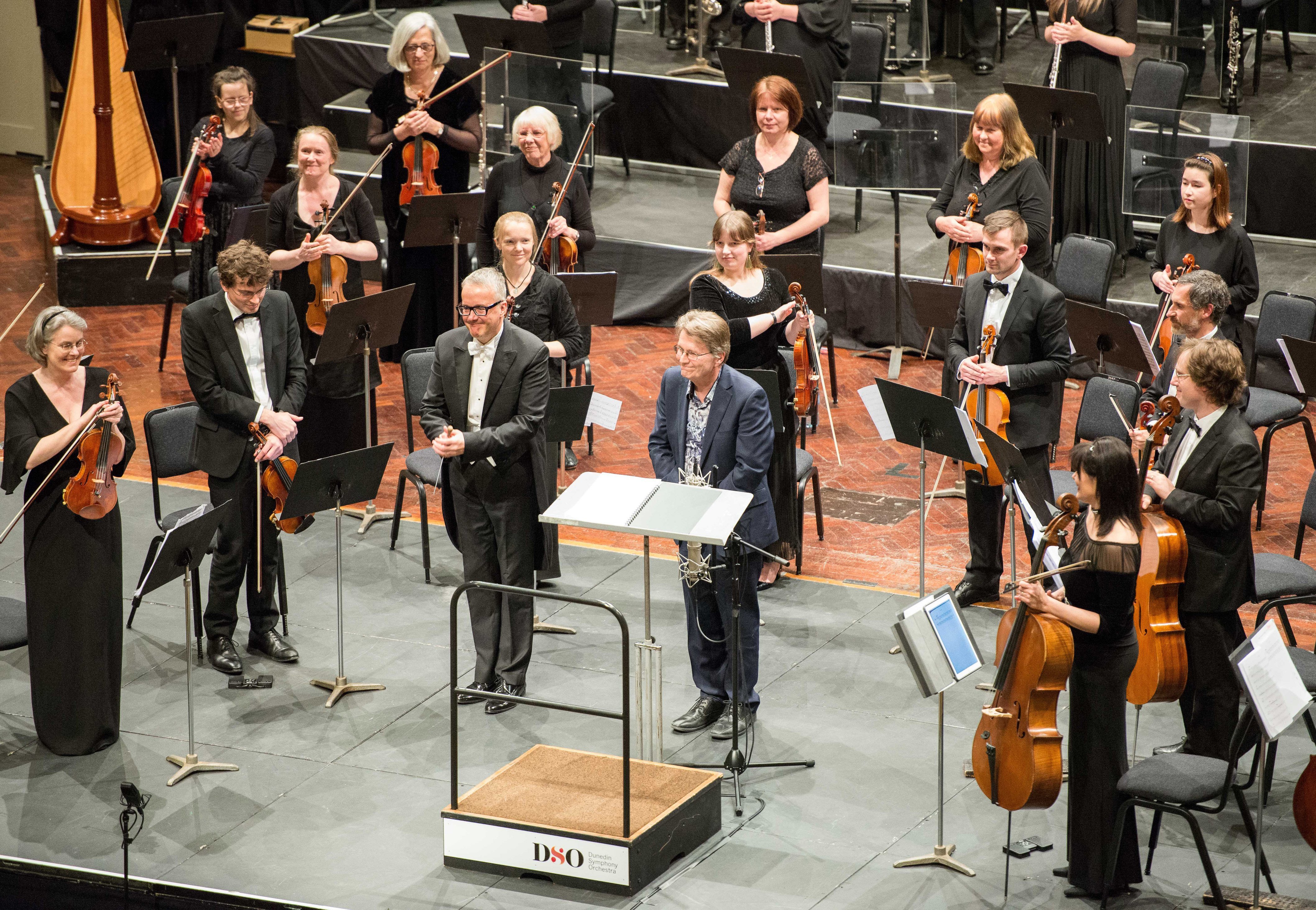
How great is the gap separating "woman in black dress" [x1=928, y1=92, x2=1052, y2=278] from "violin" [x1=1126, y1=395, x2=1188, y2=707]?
2.12m

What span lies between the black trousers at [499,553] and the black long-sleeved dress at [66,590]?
46.7 inches

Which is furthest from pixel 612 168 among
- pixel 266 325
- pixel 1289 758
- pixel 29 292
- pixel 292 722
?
pixel 1289 758

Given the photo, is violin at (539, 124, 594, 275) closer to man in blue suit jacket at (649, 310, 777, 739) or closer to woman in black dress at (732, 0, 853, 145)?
man in blue suit jacket at (649, 310, 777, 739)

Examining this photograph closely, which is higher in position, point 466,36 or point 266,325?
point 466,36

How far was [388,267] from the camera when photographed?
8.89 m

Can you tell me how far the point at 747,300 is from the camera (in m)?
6.58

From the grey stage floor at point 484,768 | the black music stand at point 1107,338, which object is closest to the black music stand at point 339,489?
the grey stage floor at point 484,768

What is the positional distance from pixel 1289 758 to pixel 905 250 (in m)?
4.67

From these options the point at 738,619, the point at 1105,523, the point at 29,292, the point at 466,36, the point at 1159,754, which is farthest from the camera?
the point at 29,292

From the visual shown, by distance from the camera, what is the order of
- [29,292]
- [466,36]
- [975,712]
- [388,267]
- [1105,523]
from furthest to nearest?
[29,292]
[466,36]
[388,267]
[975,712]
[1105,523]

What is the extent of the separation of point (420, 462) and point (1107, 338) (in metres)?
2.82

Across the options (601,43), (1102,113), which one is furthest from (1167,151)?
(601,43)

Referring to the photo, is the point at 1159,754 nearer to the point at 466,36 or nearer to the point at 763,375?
the point at 763,375

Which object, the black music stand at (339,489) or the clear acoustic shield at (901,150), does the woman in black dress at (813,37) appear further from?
the black music stand at (339,489)
